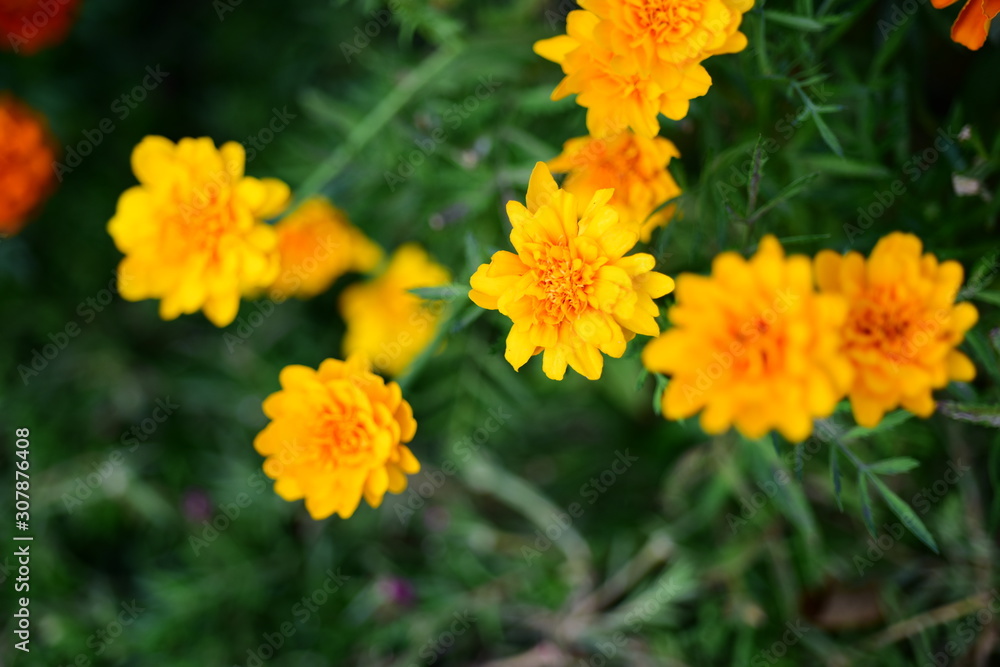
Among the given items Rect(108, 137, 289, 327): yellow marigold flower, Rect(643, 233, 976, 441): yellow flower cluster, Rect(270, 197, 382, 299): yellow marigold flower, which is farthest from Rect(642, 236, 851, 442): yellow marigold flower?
Rect(270, 197, 382, 299): yellow marigold flower

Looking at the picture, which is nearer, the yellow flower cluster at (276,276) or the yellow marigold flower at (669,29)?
the yellow marigold flower at (669,29)

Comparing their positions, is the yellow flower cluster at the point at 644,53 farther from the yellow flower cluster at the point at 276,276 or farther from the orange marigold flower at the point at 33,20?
the orange marigold flower at the point at 33,20

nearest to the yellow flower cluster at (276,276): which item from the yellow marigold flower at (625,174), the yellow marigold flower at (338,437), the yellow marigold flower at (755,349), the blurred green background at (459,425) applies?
the yellow marigold flower at (338,437)

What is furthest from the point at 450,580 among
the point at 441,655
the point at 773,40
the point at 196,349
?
the point at 773,40

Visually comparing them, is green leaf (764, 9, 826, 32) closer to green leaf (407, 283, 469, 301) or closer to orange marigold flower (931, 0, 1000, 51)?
orange marigold flower (931, 0, 1000, 51)

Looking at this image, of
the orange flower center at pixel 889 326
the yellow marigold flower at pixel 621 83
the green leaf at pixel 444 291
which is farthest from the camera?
the green leaf at pixel 444 291

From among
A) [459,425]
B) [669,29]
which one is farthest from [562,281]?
[459,425]
